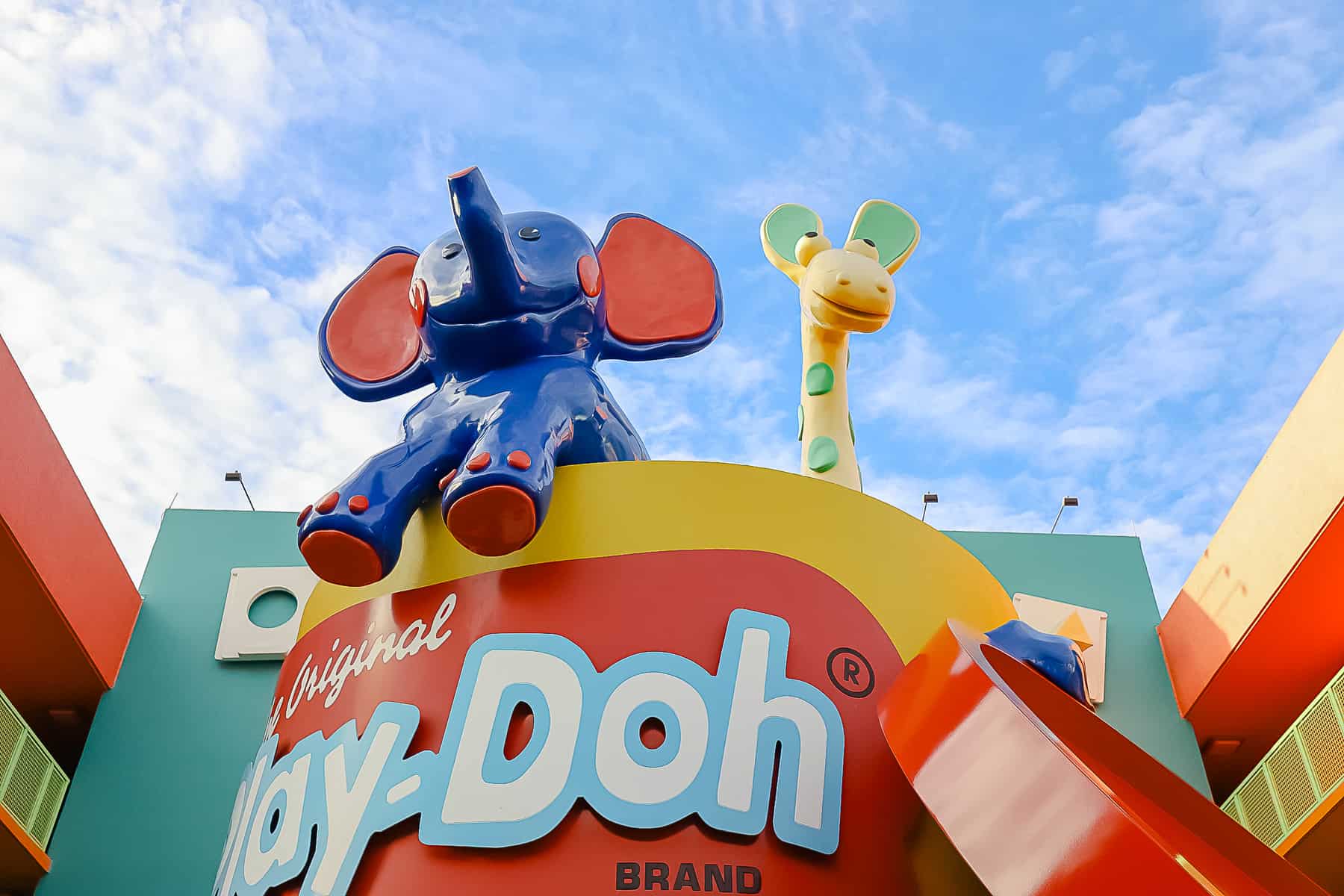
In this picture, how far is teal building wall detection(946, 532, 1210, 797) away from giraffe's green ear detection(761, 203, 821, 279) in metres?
3.64

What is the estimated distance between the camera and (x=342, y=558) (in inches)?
187

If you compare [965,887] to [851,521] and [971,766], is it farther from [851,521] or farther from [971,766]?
[851,521]

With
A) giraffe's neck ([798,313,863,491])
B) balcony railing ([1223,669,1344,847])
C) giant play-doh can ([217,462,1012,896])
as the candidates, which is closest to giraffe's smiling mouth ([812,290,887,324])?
giraffe's neck ([798,313,863,491])

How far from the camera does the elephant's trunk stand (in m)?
4.99

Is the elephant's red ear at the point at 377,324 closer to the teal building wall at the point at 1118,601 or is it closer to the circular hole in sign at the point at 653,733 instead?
the circular hole in sign at the point at 653,733

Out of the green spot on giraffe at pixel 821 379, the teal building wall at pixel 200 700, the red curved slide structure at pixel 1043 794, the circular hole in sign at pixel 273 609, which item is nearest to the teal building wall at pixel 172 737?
the teal building wall at pixel 200 700

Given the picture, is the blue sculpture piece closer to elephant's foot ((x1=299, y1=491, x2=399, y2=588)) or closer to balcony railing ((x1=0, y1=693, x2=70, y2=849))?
elephant's foot ((x1=299, y1=491, x2=399, y2=588))

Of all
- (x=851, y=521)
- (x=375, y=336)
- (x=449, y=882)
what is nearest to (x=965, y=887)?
(x=851, y=521)

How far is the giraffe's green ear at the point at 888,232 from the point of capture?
779cm

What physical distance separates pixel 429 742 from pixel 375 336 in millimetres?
2571

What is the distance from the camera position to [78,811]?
29.0 ft

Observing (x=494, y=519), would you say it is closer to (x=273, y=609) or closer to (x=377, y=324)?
(x=377, y=324)

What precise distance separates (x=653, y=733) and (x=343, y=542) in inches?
53.4

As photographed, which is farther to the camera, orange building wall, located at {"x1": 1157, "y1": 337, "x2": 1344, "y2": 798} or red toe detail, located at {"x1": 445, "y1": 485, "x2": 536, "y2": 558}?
orange building wall, located at {"x1": 1157, "y1": 337, "x2": 1344, "y2": 798}
